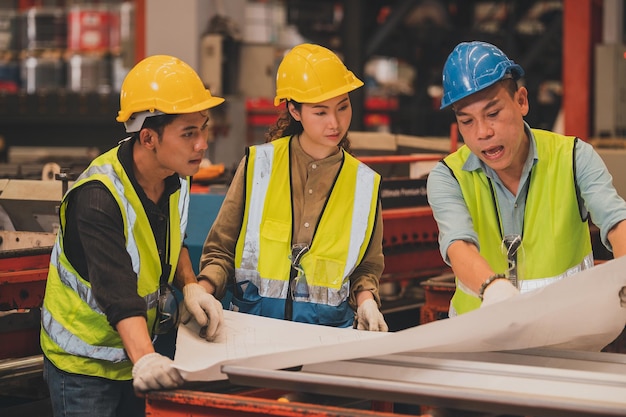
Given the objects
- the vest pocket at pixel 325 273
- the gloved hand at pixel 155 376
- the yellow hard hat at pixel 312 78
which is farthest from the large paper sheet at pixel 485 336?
the yellow hard hat at pixel 312 78

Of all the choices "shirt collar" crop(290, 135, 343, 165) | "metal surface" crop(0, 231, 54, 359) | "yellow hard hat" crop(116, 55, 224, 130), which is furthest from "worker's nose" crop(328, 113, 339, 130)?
"metal surface" crop(0, 231, 54, 359)

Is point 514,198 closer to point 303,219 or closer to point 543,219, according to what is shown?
point 543,219

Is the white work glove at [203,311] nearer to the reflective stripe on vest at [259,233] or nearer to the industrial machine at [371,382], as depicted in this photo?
the industrial machine at [371,382]

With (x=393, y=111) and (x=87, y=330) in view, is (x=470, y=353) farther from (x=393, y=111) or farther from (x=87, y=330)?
(x=393, y=111)

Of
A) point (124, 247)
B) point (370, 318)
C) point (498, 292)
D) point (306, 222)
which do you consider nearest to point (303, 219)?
point (306, 222)

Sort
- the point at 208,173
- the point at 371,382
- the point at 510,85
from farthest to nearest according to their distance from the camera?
the point at 208,173 → the point at 510,85 → the point at 371,382

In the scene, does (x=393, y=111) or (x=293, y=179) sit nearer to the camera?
(x=293, y=179)

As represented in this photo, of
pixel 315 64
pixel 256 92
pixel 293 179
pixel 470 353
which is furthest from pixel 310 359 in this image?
pixel 256 92

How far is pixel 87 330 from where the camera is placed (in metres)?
2.88

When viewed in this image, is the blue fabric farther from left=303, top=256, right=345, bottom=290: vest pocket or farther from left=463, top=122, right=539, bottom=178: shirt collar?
left=463, top=122, right=539, bottom=178: shirt collar

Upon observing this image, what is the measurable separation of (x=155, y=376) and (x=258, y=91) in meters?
7.40

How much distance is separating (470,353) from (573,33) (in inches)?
331

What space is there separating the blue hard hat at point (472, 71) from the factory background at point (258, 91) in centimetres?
167

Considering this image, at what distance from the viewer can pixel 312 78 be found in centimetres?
346
